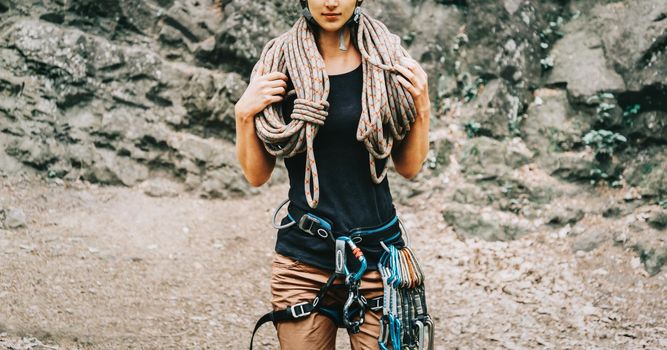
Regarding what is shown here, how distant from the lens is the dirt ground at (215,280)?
14.5ft

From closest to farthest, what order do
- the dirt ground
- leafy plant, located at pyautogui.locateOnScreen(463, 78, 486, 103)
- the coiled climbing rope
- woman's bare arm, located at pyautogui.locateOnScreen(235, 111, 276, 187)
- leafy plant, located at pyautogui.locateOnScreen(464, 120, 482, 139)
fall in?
the coiled climbing rope, woman's bare arm, located at pyautogui.locateOnScreen(235, 111, 276, 187), the dirt ground, leafy plant, located at pyautogui.locateOnScreen(464, 120, 482, 139), leafy plant, located at pyautogui.locateOnScreen(463, 78, 486, 103)

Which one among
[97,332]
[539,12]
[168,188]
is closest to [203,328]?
[97,332]

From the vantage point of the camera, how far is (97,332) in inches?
168

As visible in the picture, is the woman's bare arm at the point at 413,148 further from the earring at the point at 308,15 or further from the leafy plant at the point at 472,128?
the leafy plant at the point at 472,128

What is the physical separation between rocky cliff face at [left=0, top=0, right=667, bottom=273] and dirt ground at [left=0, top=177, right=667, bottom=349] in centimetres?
28

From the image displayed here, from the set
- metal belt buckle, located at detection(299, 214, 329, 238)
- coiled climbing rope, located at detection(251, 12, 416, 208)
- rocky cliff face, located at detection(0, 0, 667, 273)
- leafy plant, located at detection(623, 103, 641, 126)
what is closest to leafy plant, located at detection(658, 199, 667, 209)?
rocky cliff face, located at detection(0, 0, 667, 273)

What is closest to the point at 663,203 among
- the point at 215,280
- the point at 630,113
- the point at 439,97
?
the point at 630,113

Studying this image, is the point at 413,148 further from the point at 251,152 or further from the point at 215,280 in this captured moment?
the point at 215,280

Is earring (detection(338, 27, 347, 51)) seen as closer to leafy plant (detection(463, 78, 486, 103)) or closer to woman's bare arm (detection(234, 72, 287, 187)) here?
woman's bare arm (detection(234, 72, 287, 187))

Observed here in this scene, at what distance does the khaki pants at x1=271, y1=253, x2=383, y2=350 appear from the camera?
2.34m

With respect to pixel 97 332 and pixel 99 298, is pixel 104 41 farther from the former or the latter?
pixel 97 332

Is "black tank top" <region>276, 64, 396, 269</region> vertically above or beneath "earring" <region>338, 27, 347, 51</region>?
beneath

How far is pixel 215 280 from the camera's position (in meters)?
5.23

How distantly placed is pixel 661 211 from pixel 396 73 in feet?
A: 12.7
